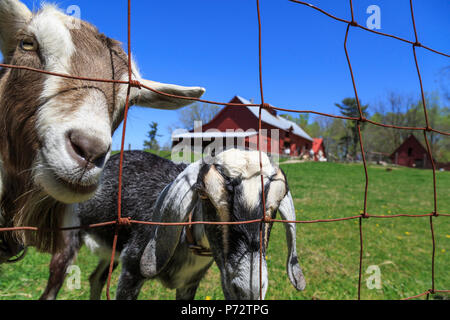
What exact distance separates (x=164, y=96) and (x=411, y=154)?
1687 inches

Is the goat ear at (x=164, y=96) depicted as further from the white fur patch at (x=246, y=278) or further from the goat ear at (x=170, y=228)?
the white fur patch at (x=246, y=278)

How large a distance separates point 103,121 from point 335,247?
4741mm

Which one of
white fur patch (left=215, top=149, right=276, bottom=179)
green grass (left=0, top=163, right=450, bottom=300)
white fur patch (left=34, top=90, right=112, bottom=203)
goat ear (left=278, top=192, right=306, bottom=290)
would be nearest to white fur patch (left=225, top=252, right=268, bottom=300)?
goat ear (left=278, top=192, right=306, bottom=290)

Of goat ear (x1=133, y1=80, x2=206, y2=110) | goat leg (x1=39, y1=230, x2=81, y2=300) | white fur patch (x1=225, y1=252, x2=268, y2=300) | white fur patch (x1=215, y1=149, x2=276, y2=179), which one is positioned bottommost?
goat leg (x1=39, y1=230, x2=81, y2=300)

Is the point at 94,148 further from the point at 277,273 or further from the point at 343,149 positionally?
the point at 343,149

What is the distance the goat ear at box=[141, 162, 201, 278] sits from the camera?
1663mm

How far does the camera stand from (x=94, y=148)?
3.42 feet

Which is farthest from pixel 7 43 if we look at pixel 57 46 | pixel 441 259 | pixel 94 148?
pixel 441 259

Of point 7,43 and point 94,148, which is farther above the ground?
point 7,43

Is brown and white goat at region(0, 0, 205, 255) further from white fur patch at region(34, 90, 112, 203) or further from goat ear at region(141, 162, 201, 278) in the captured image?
goat ear at region(141, 162, 201, 278)

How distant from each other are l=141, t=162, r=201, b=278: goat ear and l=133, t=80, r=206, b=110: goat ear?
45cm

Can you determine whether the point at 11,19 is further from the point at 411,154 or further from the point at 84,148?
the point at 411,154
